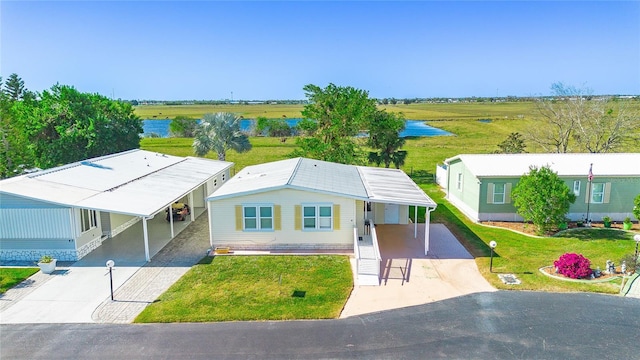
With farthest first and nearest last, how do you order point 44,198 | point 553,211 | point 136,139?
point 136,139, point 553,211, point 44,198

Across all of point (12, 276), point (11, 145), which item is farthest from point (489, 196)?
point (11, 145)

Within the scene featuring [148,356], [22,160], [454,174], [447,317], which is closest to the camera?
[148,356]

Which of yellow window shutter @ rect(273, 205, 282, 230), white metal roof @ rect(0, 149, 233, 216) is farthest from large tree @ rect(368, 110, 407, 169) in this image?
yellow window shutter @ rect(273, 205, 282, 230)

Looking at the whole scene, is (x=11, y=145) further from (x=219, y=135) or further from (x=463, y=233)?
(x=463, y=233)

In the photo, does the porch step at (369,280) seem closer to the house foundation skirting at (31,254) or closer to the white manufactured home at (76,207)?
the white manufactured home at (76,207)

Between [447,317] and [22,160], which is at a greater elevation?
[22,160]

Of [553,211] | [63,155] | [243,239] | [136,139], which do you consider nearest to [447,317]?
[243,239]

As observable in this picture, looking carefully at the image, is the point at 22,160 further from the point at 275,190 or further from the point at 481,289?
the point at 481,289

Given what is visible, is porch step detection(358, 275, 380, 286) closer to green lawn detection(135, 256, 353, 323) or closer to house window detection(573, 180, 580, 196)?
green lawn detection(135, 256, 353, 323)
